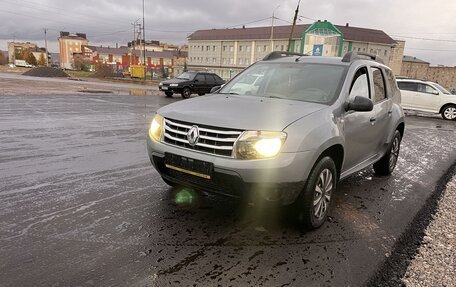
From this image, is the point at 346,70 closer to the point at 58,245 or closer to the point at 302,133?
the point at 302,133

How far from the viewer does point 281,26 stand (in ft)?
276

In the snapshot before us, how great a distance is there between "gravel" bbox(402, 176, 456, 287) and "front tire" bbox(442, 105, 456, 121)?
15.3 m

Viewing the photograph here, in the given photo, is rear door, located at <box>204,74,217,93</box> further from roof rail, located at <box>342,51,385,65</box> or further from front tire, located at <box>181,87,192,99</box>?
roof rail, located at <box>342,51,385,65</box>

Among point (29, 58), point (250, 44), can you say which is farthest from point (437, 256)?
point (29, 58)

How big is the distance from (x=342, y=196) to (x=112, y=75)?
4888cm

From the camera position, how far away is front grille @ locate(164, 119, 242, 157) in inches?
126

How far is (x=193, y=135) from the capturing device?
11.0 feet

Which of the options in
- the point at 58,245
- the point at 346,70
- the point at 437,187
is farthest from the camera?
the point at 437,187

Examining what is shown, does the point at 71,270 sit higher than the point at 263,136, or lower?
lower

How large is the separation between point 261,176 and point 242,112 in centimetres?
70

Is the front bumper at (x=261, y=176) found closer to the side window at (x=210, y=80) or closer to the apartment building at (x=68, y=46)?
the side window at (x=210, y=80)

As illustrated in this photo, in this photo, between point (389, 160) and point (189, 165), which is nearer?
point (189, 165)

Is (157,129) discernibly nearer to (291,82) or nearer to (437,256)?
(291,82)

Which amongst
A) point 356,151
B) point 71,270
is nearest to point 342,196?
point 356,151
